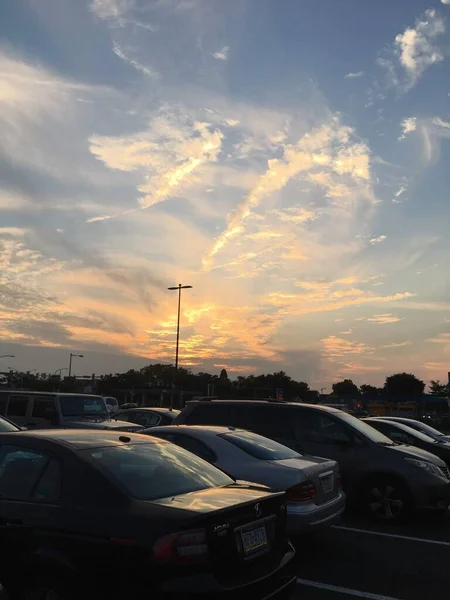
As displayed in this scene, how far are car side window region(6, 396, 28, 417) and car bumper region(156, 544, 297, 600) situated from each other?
11997mm

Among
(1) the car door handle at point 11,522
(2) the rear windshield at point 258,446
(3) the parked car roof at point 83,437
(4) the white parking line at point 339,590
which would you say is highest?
(3) the parked car roof at point 83,437

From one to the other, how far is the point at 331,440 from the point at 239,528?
5.84m

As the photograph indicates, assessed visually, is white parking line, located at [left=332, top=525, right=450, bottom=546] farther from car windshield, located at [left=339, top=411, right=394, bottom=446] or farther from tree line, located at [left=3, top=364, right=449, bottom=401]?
tree line, located at [left=3, top=364, right=449, bottom=401]

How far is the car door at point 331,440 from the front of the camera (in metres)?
9.24

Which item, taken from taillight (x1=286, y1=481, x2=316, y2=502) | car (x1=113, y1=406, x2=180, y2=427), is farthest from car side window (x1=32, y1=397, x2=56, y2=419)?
taillight (x1=286, y1=481, x2=316, y2=502)

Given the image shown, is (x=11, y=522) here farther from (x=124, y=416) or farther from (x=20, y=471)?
(x=124, y=416)

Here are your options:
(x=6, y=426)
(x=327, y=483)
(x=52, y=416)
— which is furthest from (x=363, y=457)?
(x=52, y=416)

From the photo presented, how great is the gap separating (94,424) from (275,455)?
7.10 m

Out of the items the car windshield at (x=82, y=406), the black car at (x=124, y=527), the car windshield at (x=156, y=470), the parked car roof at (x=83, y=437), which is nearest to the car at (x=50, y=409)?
the car windshield at (x=82, y=406)

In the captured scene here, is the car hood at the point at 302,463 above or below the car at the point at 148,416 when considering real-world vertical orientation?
below

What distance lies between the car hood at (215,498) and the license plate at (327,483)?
2.48 m

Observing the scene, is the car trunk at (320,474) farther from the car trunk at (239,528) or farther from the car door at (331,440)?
the car trunk at (239,528)

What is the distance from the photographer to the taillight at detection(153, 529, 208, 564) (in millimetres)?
3494

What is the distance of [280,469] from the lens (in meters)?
6.88
